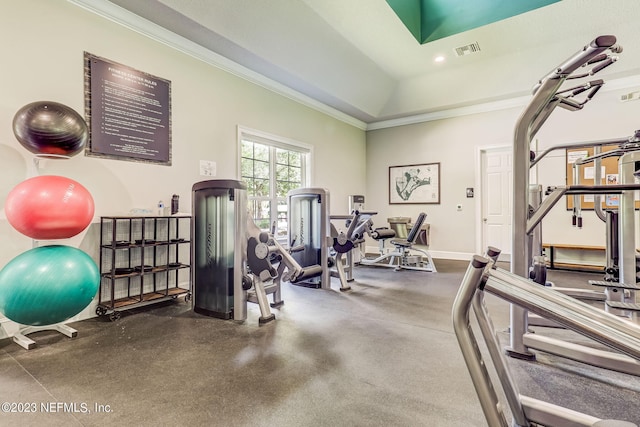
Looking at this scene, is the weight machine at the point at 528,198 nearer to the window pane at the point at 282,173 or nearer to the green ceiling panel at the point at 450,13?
the green ceiling panel at the point at 450,13

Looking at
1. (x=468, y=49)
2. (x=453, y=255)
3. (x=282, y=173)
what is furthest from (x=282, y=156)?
(x=453, y=255)

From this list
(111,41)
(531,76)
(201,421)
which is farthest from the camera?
(531,76)

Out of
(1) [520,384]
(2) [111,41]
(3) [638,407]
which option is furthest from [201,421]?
(2) [111,41]

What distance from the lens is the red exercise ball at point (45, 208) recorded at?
2332mm

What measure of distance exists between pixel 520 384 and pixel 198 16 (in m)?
4.43

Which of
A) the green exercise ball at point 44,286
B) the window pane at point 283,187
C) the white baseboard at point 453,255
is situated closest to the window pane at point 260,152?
Answer: the window pane at point 283,187

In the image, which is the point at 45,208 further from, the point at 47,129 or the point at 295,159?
the point at 295,159

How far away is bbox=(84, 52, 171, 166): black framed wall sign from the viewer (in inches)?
130

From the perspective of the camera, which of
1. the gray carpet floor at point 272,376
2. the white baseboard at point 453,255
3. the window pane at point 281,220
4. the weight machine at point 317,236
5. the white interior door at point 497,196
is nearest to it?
the gray carpet floor at point 272,376

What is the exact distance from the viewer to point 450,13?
472cm

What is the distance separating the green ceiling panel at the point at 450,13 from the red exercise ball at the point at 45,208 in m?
4.14

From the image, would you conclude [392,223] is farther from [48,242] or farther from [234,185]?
[48,242]

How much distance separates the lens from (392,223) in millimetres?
6828

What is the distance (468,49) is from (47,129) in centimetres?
564
